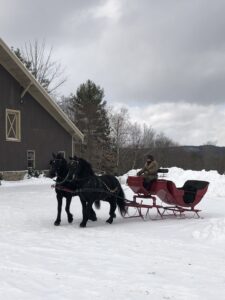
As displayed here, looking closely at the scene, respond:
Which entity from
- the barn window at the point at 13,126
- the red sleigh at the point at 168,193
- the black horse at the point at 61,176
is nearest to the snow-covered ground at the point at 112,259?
the red sleigh at the point at 168,193

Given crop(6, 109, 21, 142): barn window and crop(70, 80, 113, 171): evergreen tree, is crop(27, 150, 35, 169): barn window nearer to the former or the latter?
crop(6, 109, 21, 142): barn window

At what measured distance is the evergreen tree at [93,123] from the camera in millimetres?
50219

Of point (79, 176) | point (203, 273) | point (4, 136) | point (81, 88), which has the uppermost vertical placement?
point (81, 88)

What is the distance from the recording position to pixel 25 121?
2930 cm

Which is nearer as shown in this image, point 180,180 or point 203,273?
point 203,273

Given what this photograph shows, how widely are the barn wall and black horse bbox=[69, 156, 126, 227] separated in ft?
53.5

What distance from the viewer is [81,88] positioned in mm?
60406

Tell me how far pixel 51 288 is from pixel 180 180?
61.8 ft

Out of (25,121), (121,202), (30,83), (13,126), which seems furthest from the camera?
(25,121)

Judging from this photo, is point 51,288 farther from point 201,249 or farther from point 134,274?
point 201,249

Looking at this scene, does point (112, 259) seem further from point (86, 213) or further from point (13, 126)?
point (13, 126)

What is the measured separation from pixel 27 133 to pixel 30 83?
312 cm

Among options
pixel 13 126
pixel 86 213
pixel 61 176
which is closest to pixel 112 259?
pixel 86 213

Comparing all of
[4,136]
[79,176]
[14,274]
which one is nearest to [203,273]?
[14,274]
